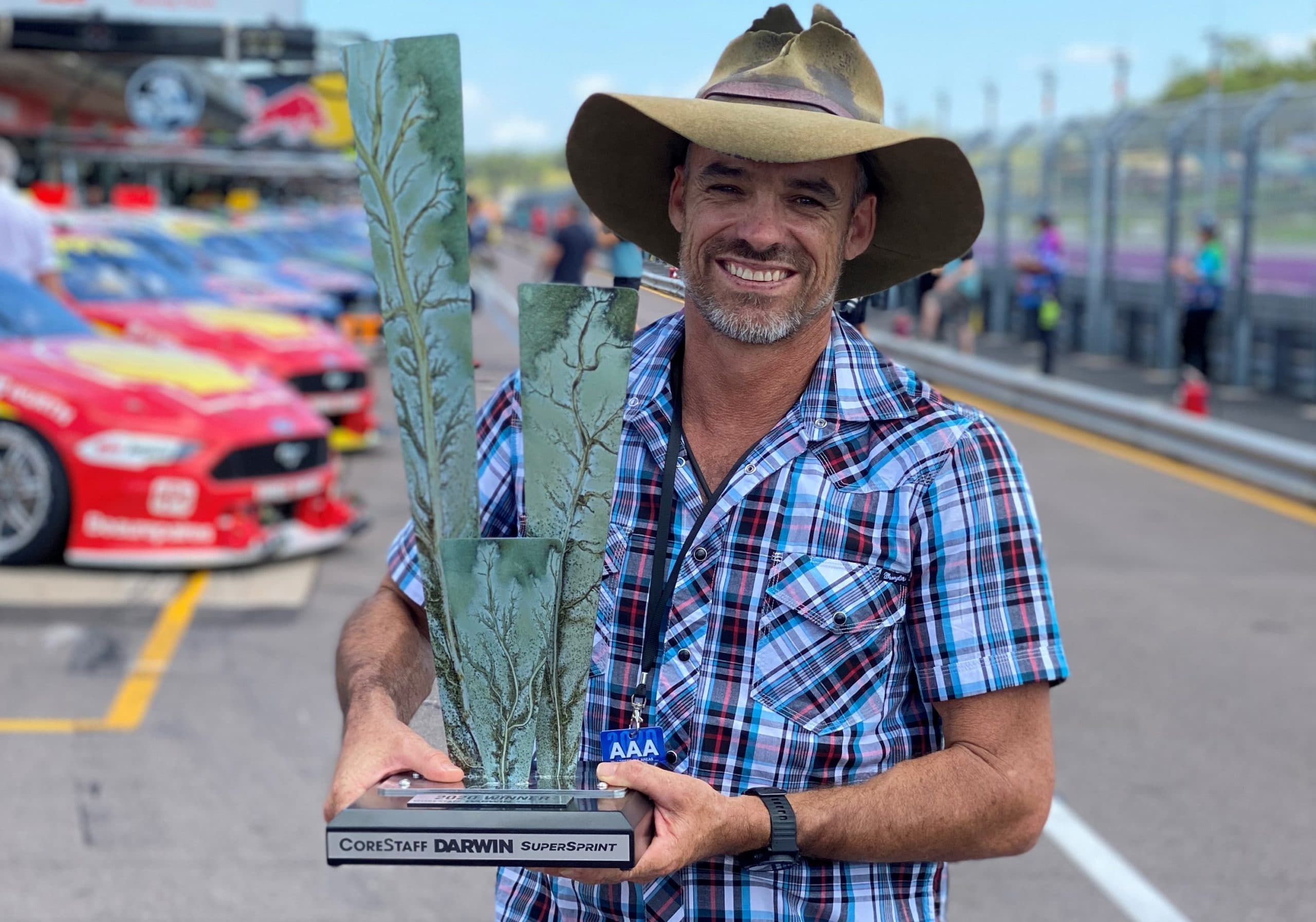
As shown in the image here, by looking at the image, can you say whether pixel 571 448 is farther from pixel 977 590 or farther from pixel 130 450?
pixel 130 450

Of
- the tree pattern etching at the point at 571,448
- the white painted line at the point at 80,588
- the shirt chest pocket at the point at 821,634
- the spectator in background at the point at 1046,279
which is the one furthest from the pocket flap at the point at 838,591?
the spectator in background at the point at 1046,279

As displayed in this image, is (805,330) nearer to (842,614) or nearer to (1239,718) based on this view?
(842,614)

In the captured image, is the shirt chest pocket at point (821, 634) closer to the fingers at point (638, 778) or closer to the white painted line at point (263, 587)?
the fingers at point (638, 778)

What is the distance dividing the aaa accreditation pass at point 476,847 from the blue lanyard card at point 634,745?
0.74 ft

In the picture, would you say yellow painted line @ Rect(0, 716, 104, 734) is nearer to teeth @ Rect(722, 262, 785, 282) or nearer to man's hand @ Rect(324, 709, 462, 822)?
man's hand @ Rect(324, 709, 462, 822)

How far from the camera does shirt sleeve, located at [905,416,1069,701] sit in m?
1.79

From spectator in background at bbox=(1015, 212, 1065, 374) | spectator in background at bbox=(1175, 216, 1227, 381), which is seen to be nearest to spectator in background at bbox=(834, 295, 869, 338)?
spectator in background at bbox=(1175, 216, 1227, 381)

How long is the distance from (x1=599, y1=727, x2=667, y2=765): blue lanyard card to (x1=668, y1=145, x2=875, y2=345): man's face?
1.55ft

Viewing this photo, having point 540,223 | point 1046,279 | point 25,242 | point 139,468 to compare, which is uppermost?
point 540,223

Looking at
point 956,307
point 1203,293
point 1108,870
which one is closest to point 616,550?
point 1108,870

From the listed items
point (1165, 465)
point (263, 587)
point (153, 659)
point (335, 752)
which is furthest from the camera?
point (1165, 465)

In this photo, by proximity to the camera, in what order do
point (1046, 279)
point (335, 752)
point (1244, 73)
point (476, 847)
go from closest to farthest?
point (476, 847)
point (335, 752)
point (1046, 279)
point (1244, 73)

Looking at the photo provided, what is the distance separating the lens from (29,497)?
7512 mm

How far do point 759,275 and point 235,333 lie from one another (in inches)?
394
